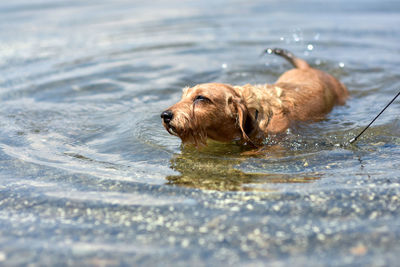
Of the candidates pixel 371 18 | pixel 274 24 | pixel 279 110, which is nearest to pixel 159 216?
pixel 279 110

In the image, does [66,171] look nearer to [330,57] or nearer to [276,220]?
[276,220]

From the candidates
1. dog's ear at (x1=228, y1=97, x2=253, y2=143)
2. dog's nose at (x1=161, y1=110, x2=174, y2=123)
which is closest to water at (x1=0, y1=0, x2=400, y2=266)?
dog's ear at (x1=228, y1=97, x2=253, y2=143)

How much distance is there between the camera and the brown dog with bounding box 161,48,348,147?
649 cm

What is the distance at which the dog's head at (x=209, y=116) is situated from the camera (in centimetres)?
638

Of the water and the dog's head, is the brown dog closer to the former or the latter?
the dog's head

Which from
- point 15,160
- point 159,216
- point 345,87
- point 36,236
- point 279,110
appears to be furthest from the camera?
point 345,87

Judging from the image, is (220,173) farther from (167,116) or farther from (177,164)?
(167,116)

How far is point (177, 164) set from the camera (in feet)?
21.3

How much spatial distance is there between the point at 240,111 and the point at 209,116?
43cm

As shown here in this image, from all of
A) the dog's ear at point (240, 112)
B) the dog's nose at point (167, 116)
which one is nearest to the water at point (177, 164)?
the dog's ear at point (240, 112)

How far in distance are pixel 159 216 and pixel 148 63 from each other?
24.9ft

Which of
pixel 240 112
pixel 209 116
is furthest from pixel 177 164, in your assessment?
pixel 240 112

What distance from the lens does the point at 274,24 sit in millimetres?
15539

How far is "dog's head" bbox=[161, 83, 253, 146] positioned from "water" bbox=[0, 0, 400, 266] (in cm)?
29
